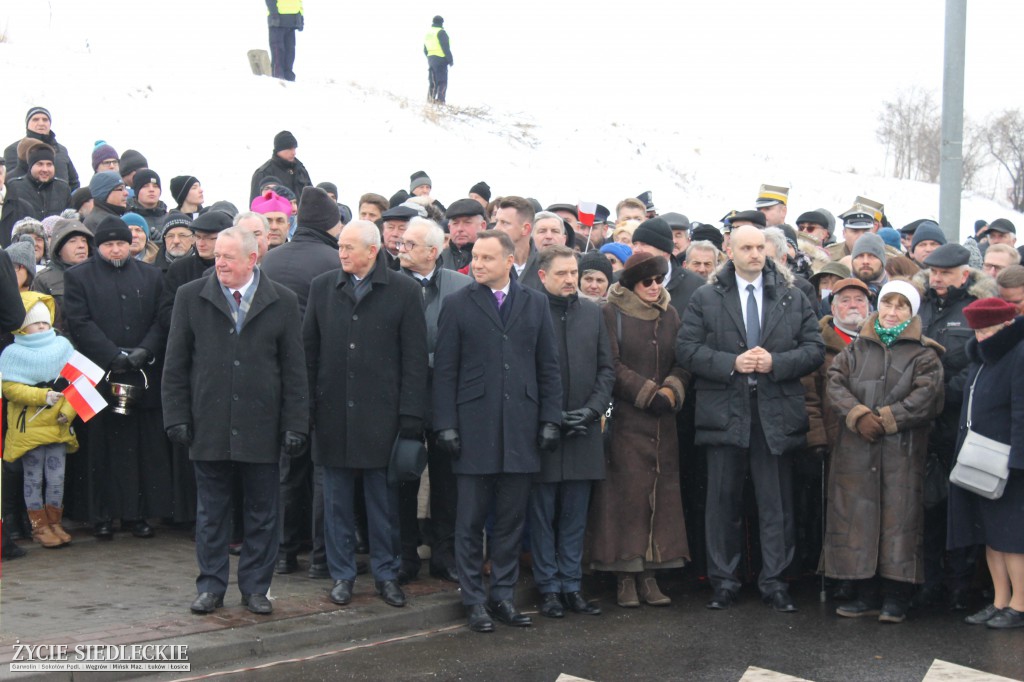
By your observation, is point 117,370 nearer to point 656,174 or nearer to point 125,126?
point 125,126

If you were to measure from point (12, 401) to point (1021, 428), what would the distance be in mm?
6804

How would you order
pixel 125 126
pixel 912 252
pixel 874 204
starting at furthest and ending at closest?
pixel 125 126 < pixel 874 204 < pixel 912 252

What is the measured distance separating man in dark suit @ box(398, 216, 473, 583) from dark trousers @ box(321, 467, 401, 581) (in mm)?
521

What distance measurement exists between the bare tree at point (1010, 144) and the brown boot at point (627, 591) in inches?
1432

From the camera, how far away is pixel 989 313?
324 inches

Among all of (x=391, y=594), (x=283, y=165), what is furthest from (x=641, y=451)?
(x=283, y=165)

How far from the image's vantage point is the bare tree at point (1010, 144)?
42531mm

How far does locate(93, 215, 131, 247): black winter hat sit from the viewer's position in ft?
A: 31.0

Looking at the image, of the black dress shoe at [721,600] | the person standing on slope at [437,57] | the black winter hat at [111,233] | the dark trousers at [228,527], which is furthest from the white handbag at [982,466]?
the person standing on slope at [437,57]

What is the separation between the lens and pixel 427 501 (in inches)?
354

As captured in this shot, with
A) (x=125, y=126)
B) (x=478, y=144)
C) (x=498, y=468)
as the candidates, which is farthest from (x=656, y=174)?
(x=498, y=468)

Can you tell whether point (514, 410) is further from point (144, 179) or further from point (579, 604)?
point (144, 179)

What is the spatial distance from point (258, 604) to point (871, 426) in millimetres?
4060

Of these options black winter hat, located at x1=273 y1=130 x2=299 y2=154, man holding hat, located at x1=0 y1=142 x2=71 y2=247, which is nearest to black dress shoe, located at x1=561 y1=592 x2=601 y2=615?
man holding hat, located at x1=0 y1=142 x2=71 y2=247
